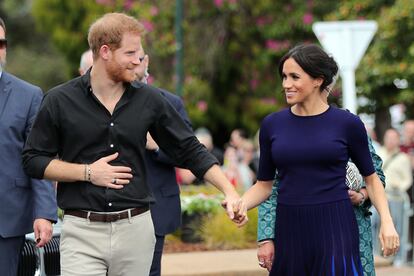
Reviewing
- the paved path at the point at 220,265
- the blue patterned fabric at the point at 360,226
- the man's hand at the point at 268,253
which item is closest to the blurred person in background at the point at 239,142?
the paved path at the point at 220,265

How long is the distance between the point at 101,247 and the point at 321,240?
112cm

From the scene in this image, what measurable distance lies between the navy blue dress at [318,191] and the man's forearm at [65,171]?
1.01m

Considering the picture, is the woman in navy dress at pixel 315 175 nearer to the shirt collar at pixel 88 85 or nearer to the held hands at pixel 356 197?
the held hands at pixel 356 197

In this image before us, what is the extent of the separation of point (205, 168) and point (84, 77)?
767mm

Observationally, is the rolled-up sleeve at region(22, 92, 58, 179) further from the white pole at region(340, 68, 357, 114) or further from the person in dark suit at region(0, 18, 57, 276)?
the white pole at region(340, 68, 357, 114)

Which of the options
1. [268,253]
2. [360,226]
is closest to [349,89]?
[360,226]

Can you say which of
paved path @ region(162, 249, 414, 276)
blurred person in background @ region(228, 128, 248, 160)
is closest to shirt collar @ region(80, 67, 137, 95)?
paved path @ region(162, 249, 414, 276)

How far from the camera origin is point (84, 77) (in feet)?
17.3

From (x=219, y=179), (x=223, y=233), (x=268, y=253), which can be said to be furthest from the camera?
(x=223, y=233)

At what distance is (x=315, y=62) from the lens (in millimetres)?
5355

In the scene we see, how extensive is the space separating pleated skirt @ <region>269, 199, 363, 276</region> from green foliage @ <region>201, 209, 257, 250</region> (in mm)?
6613

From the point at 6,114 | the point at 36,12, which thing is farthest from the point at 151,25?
the point at 6,114

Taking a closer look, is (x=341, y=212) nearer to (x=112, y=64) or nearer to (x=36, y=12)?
(x=112, y=64)

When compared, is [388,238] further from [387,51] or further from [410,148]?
[387,51]
